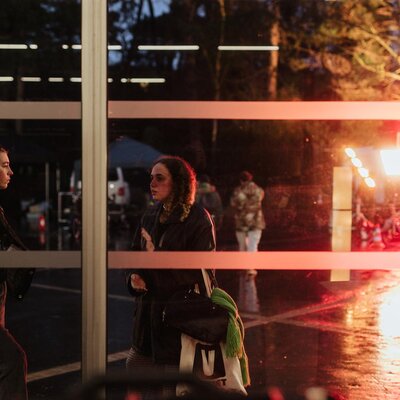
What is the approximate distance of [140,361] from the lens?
440 centimetres

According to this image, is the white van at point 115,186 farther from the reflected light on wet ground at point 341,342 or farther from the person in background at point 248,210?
the reflected light on wet ground at point 341,342

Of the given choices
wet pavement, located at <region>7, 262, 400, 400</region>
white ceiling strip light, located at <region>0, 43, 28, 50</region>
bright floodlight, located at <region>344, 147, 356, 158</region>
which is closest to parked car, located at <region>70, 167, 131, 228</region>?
wet pavement, located at <region>7, 262, 400, 400</region>

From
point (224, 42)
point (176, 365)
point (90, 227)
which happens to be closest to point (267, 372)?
point (176, 365)

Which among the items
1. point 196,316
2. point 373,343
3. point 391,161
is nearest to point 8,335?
point 196,316

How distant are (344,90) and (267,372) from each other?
68.8 inches

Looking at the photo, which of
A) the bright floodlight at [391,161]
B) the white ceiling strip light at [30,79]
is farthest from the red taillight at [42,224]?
the bright floodlight at [391,161]

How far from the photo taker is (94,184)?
402 cm

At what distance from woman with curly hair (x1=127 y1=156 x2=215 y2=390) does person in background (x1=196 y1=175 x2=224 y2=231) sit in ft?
0.29

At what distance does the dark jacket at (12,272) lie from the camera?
13.9 ft

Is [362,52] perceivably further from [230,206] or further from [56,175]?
[56,175]

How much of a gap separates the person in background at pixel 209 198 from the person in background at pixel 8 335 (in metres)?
1.03

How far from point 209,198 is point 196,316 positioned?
0.68 meters

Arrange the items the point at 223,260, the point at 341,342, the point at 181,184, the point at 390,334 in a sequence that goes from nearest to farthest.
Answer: the point at 223,260
the point at 181,184
the point at 390,334
the point at 341,342

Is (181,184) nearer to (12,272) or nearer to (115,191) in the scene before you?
(115,191)
